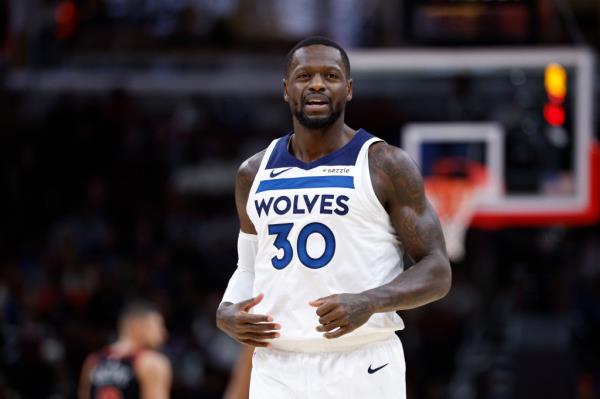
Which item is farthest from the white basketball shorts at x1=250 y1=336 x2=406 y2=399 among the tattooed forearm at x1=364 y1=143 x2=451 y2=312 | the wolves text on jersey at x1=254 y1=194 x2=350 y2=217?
the wolves text on jersey at x1=254 y1=194 x2=350 y2=217

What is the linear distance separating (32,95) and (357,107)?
200 inches

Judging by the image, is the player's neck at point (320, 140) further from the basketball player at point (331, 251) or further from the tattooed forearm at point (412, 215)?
the tattooed forearm at point (412, 215)

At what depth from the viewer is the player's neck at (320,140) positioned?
426 centimetres

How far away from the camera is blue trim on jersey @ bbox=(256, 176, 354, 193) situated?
4.12m

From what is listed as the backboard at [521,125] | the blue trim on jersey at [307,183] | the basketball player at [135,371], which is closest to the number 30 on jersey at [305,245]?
the blue trim on jersey at [307,183]

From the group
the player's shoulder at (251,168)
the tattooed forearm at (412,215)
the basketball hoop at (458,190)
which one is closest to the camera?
the tattooed forearm at (412,215)

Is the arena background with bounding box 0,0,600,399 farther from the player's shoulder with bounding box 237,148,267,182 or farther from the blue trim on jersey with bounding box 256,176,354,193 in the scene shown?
the blue trim on jersey with bounding box 256,176,354,193

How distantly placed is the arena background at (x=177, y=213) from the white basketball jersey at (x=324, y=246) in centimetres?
991

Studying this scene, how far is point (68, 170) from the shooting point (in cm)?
1723

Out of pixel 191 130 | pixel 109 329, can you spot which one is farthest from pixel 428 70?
pixel 191 130

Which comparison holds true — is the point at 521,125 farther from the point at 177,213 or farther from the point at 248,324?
the point at 248,324

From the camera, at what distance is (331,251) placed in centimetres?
409

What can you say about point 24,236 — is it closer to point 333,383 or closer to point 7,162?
point 7,162

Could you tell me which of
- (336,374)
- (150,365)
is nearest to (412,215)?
(336,374)
